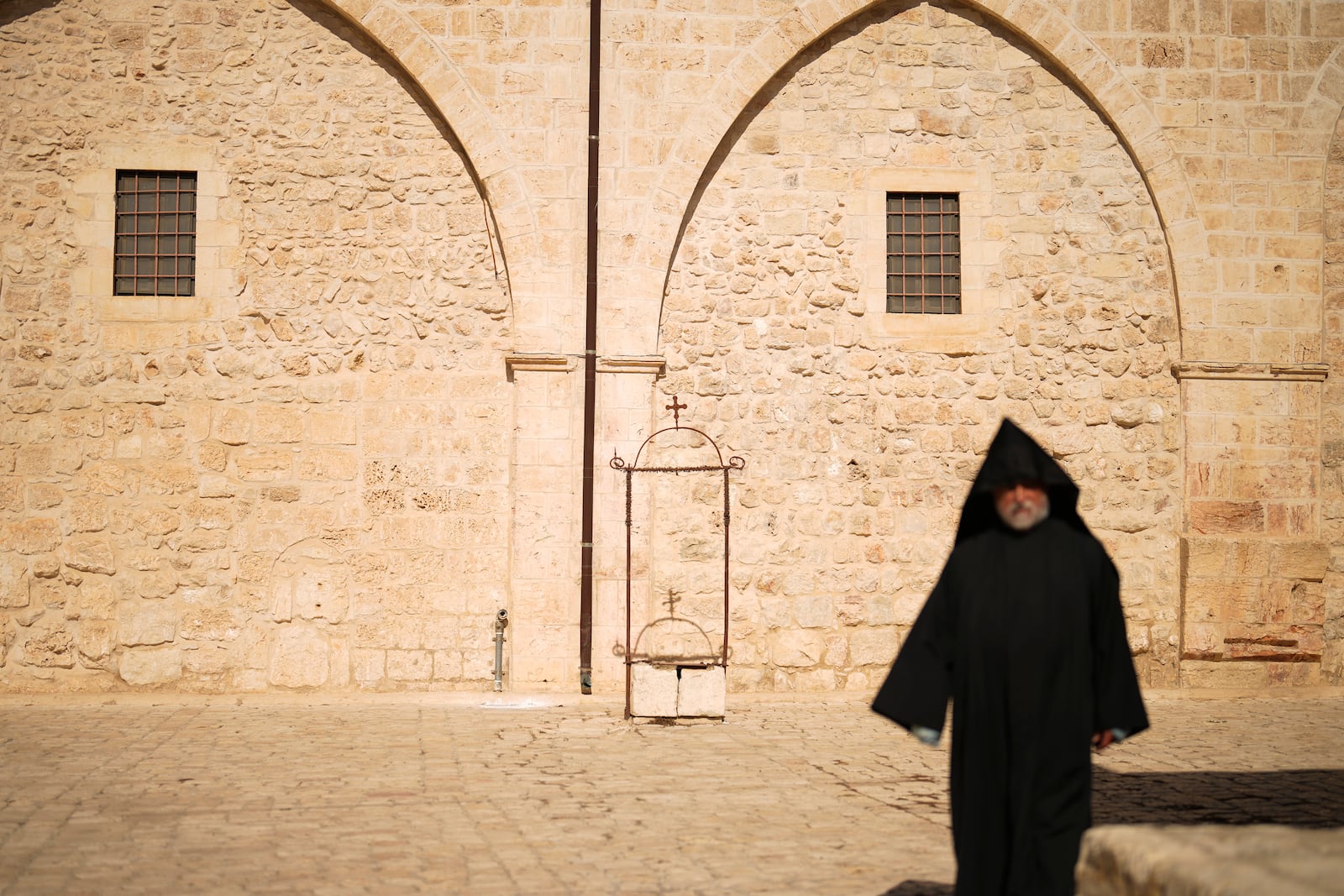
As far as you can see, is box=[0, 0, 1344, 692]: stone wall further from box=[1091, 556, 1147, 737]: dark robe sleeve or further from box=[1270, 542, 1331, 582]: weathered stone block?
box=[1091, 556, 1147, 737]: dark robe sleeve

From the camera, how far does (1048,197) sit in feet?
33.5

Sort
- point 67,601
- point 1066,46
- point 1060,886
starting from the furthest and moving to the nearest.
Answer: point 1066,46, point 67,601, point 1060,886

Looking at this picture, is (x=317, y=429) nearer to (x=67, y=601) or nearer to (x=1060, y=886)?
(x=67, y=601)

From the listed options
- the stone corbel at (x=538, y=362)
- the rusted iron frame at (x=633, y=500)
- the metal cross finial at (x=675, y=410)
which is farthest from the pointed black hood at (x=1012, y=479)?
the stone corbel at (x=538, y=362)

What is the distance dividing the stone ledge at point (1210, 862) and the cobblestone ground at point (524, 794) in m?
1.30

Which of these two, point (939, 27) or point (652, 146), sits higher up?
point (939, 27)

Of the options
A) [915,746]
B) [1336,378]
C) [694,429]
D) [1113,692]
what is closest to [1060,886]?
[1113,692]

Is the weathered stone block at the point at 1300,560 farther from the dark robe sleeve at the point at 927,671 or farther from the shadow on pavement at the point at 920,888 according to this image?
the dark robe sleeve at the point at 927,671

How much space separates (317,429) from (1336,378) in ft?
25.1

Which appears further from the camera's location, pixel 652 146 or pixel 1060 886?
pixel 652 146

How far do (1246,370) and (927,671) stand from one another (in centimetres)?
716

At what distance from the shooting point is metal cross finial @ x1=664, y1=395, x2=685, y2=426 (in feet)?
30.1

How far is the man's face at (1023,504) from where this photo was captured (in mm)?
3863

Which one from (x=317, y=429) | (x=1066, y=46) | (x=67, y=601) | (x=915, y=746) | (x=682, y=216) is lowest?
(x=915, y=746)
